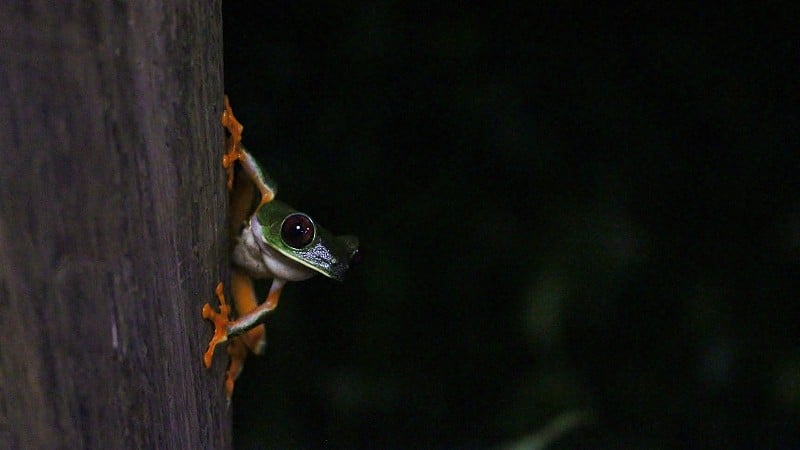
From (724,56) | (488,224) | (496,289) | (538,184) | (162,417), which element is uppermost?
(724,56)

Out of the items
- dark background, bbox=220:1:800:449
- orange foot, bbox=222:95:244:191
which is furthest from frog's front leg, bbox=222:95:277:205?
dark background, bbox=220:1:800:449

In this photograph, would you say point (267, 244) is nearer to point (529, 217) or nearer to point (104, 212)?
point (104, 212)

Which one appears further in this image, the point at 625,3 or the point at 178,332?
the point at 625,3

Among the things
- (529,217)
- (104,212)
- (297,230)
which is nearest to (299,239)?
(297,230)

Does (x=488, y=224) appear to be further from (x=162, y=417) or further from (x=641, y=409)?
(x=162, y=417)

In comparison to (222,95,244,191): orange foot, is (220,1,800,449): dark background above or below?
below

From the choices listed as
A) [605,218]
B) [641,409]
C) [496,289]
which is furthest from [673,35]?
[641,409]

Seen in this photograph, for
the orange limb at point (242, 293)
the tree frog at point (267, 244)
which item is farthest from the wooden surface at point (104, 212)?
the orange limb at point (242, 293)

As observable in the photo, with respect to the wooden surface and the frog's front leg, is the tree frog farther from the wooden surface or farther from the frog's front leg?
the wooden surface
